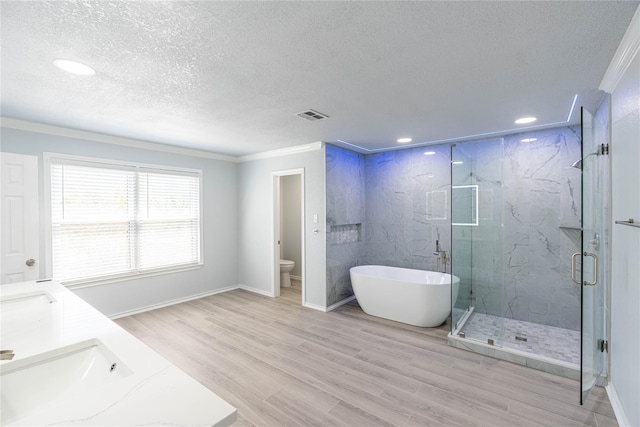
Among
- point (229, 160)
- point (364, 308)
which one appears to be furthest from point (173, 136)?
point (364, 308)

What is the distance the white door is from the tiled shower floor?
4808mm

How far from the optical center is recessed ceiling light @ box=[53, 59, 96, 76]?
1932mm

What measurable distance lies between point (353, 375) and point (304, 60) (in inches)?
101

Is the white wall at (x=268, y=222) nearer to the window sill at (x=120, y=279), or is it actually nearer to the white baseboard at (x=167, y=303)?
the white baseboard at (x=167, y=303)

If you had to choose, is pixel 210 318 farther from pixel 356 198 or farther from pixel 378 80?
pixel 378 80

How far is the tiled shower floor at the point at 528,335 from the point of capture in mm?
2848

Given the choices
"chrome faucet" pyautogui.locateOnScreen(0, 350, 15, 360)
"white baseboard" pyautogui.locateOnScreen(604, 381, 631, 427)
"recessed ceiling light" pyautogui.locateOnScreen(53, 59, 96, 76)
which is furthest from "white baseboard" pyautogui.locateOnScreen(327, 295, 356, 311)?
"recessed ceiling light" pyautogui.locateOnScreen(53, 59, 96, 76)

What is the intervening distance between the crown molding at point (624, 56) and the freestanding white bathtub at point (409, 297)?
221 cm

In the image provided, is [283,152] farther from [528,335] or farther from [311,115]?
[528,335]

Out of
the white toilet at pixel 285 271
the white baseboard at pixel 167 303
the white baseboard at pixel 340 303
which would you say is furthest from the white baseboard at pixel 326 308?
the white baseboard at pixel 167 303

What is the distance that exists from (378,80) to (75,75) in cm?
225

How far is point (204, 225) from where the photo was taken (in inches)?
194

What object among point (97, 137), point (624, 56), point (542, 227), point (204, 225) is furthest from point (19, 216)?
point (542, 227)

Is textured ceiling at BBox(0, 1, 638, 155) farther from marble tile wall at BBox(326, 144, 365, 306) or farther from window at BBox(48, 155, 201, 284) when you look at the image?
marble tile wall at BBox(326, 144, 365, 306)
